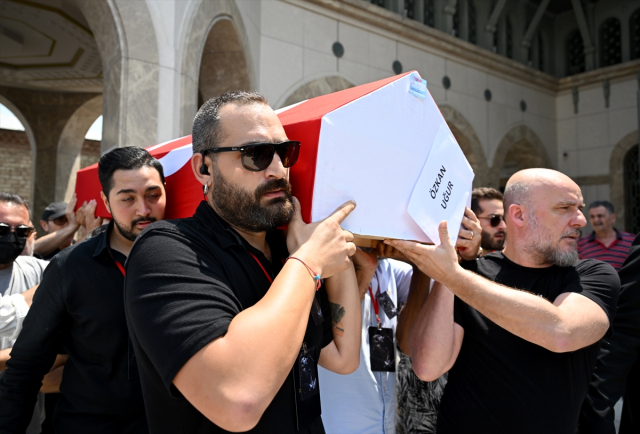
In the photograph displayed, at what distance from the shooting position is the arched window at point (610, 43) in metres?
13.0

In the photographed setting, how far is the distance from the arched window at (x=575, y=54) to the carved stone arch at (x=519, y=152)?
257 centimetres

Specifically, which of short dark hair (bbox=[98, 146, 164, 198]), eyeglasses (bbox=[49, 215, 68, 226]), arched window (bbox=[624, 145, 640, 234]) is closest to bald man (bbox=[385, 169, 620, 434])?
short dark hair (bbox=[98, 146, 164, 198])

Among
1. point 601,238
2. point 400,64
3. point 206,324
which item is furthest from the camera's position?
point 400,64

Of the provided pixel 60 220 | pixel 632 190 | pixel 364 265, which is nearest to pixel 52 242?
pixel 60 220

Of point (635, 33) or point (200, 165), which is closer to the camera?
point (200, 165)

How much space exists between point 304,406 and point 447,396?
98 centimetres

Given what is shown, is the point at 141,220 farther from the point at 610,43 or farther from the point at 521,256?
the point at 610,43

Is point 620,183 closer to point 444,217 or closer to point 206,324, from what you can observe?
point 444,217

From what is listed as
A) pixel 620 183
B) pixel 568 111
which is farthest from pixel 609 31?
pixel 620 183

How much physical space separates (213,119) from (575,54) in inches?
580

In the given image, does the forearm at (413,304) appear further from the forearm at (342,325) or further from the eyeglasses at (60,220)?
the eyeglasses at (60,220)

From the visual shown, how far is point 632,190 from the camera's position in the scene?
41.2ft

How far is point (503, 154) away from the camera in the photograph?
11.7 m

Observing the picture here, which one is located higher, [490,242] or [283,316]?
[490,242]
